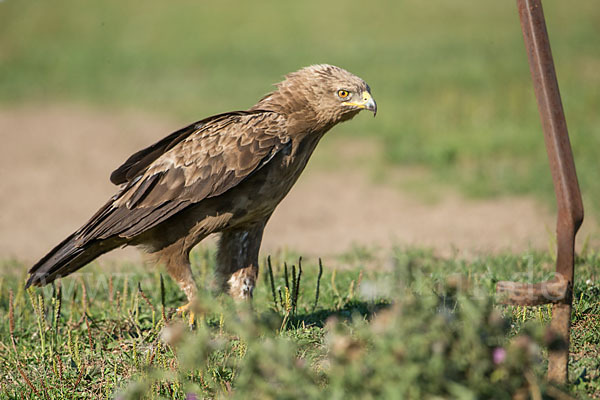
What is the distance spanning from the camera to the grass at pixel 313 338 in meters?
2.36

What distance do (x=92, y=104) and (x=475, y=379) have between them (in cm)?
1424

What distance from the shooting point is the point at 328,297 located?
5043 mm

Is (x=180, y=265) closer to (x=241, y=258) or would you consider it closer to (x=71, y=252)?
(x=241, y=258)


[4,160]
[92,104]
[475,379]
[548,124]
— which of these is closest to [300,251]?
[548,124]

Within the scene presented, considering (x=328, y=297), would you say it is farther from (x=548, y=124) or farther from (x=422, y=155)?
(x=422, y=155)

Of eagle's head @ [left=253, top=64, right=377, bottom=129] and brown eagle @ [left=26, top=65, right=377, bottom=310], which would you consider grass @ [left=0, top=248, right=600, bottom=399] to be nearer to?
brown eagle @ [left=26, top=65, right=377, bottom=310]

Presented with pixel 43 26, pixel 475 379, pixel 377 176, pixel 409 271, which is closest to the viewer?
pixel 475 379

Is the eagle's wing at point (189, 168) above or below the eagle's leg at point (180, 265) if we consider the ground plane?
above

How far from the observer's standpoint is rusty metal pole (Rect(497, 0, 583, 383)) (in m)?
3.04

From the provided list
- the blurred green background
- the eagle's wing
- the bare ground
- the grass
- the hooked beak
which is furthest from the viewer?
the blurred green background

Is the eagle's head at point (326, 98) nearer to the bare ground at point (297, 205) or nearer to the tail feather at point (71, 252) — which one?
the tail feather at point (71, 252)

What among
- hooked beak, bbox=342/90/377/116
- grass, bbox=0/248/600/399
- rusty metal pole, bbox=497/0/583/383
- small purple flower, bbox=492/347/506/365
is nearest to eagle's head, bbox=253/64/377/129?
hooked beak, bbox=342/90/377/116

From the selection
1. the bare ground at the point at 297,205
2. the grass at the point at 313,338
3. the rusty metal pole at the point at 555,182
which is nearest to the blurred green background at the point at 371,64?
the bare ground at the point at 297,205

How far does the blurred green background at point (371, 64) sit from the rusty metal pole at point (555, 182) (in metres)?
5.20
